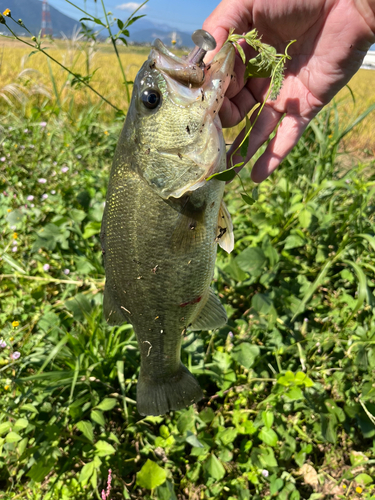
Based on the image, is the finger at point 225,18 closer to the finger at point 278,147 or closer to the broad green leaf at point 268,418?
the finger at point 278,147

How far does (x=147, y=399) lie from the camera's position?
1.88 meters

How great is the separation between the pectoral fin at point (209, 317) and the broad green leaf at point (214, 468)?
91 cm

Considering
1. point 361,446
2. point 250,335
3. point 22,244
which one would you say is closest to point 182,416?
point 250,335

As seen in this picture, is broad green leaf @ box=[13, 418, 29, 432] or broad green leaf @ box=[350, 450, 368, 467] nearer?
broad green leaf @ box=[13, 418, 29, 432]

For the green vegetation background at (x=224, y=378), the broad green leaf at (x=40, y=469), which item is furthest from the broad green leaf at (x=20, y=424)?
the broad green leaf at (x=40, y=469)

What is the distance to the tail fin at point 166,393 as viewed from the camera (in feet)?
6.11

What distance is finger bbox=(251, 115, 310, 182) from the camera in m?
2.18

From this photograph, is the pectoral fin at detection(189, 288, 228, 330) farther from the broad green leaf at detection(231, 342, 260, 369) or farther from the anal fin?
the broad green leaf at detection(231, 342, 260, 369)

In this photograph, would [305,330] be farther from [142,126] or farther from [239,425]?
[142,126]

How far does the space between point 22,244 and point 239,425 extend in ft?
9.47

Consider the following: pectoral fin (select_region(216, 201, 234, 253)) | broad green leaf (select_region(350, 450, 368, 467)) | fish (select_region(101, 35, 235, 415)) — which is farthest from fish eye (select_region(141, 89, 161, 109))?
broad green leaf (select_region(350, 450, 368, 467))

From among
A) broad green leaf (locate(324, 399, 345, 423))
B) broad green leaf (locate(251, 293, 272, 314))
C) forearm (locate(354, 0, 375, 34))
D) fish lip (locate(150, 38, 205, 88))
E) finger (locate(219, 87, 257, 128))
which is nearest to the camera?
fish lip (locate(150, 38, 205, 88))

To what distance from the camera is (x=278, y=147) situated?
2242 millimetres

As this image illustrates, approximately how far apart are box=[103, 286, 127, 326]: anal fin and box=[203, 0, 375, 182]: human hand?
1204mm
